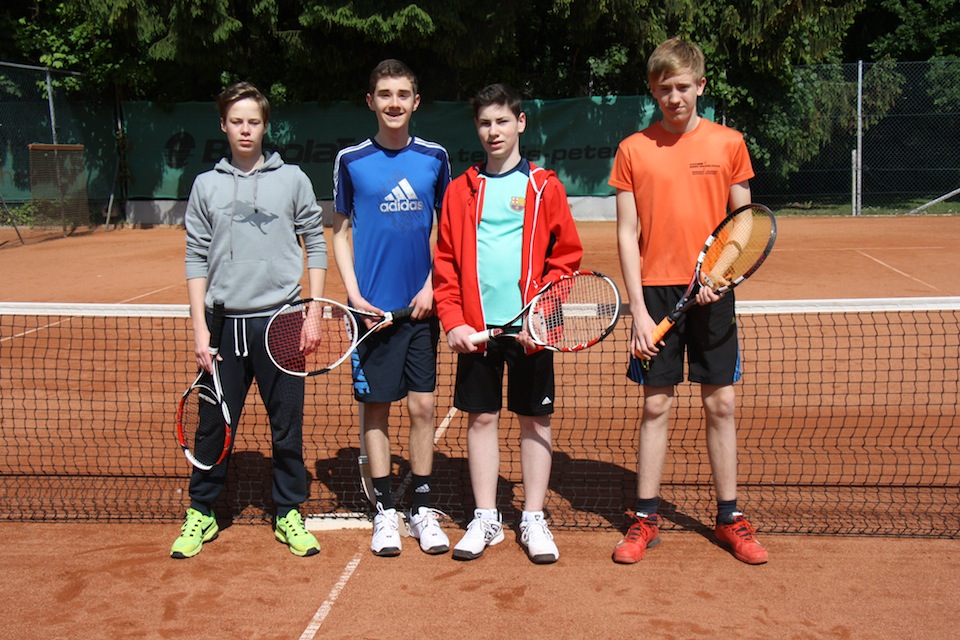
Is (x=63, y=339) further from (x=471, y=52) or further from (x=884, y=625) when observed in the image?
(x=471, y=52)

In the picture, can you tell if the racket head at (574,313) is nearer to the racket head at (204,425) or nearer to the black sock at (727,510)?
the black sock at (727,510)

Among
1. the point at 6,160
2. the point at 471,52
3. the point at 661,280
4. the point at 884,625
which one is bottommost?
the point at 884,625

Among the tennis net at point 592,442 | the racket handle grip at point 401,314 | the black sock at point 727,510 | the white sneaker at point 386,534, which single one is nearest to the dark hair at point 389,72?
the racket handle grip at point 401,314

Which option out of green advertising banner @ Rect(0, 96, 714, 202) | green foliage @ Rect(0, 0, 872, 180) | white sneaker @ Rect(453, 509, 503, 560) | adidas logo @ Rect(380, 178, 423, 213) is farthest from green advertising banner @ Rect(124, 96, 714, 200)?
white sneaker @ Rect(453, 509, 503, 560)

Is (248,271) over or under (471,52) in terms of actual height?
under

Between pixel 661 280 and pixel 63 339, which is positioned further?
pixel 63 339

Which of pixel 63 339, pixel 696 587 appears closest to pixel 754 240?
pixel 696 587

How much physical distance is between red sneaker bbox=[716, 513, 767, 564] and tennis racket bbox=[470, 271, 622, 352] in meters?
0.99

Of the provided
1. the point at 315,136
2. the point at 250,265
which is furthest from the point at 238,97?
the point at 315,136

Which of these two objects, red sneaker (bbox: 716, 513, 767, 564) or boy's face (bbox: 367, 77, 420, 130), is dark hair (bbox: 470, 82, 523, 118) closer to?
boy's face (bbox: 367, 77, 420, 130)

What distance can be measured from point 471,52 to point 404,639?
14881mm

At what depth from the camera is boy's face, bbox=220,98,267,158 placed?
3703mm

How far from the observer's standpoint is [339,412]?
5.89 meters

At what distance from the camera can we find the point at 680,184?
11.8 feet
